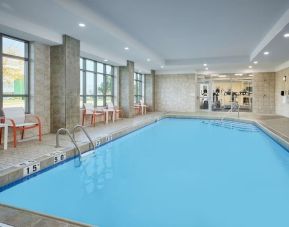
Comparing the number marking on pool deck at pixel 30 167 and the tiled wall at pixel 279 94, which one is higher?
the tiled wall at pixel 279 94

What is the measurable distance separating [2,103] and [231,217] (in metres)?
5.11

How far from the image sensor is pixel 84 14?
191 inches

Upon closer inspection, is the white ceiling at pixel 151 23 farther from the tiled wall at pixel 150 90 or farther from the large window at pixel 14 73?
the tiled wall at pixel 150 90

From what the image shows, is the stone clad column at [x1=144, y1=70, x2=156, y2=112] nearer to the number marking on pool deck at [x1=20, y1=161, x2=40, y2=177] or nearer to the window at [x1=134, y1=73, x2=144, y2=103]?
the window at [x1=134, y1=73, x2=144, y2=103]

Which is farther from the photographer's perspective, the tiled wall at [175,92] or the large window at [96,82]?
the tiled wall at [175,92]

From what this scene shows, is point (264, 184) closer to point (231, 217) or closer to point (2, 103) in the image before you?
point (231, 217)

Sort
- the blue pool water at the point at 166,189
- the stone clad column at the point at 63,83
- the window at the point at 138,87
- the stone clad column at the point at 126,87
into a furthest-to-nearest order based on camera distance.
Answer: the window at the point at 138,87 → the stone clad column at the point at 126,87 → the stone clad column at the point at 63,83 → the blue pool water at the point at 166,189

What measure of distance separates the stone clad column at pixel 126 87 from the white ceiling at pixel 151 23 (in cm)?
181

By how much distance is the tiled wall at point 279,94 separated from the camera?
11.0m

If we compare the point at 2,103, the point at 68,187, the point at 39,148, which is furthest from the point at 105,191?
the point at 2,103

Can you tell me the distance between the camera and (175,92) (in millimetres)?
14969

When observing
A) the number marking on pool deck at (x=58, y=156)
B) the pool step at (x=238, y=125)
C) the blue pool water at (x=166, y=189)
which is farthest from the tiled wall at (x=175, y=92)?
the number marking on pool deck at (x=58, y=156)

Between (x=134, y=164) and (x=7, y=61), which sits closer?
(x=134, y=164)

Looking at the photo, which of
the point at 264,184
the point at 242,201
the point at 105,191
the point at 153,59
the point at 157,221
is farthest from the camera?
the point at 153,59
